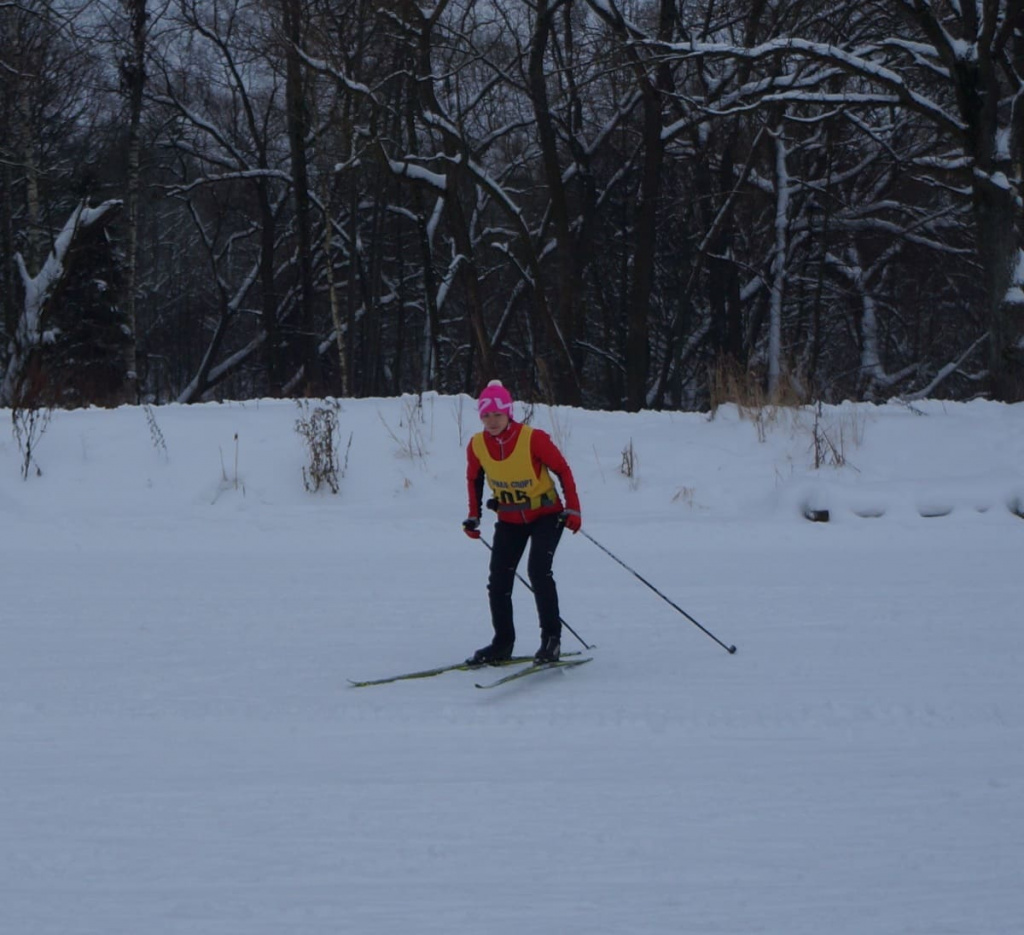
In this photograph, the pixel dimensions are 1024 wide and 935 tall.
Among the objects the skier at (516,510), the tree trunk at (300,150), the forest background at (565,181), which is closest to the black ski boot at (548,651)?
the skier at (516,510)

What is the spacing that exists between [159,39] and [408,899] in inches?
891

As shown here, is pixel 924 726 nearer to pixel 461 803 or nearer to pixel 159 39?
pixel 461 803

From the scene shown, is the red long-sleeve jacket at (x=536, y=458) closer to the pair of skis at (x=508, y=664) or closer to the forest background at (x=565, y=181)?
the pair of skis at (x=508, y=664)

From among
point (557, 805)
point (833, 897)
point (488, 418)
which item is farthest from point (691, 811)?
point (488, 418)

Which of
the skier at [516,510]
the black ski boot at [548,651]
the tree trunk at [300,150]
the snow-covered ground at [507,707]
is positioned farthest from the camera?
the tree trunk at [300,150]

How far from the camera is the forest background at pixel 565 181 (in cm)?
1605

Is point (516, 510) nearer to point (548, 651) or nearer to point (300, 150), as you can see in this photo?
point (548, 651)

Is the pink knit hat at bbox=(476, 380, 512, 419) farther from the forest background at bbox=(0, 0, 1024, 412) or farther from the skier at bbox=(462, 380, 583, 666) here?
the forest background at bbox=(0, 0, 1024, 412)

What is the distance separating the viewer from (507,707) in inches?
219

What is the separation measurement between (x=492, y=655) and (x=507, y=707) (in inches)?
29.1

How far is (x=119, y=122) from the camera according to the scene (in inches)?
1061

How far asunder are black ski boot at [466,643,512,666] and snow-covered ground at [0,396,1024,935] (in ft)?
0.75

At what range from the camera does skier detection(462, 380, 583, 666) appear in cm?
631

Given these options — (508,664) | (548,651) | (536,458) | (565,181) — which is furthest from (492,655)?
(565,181)
